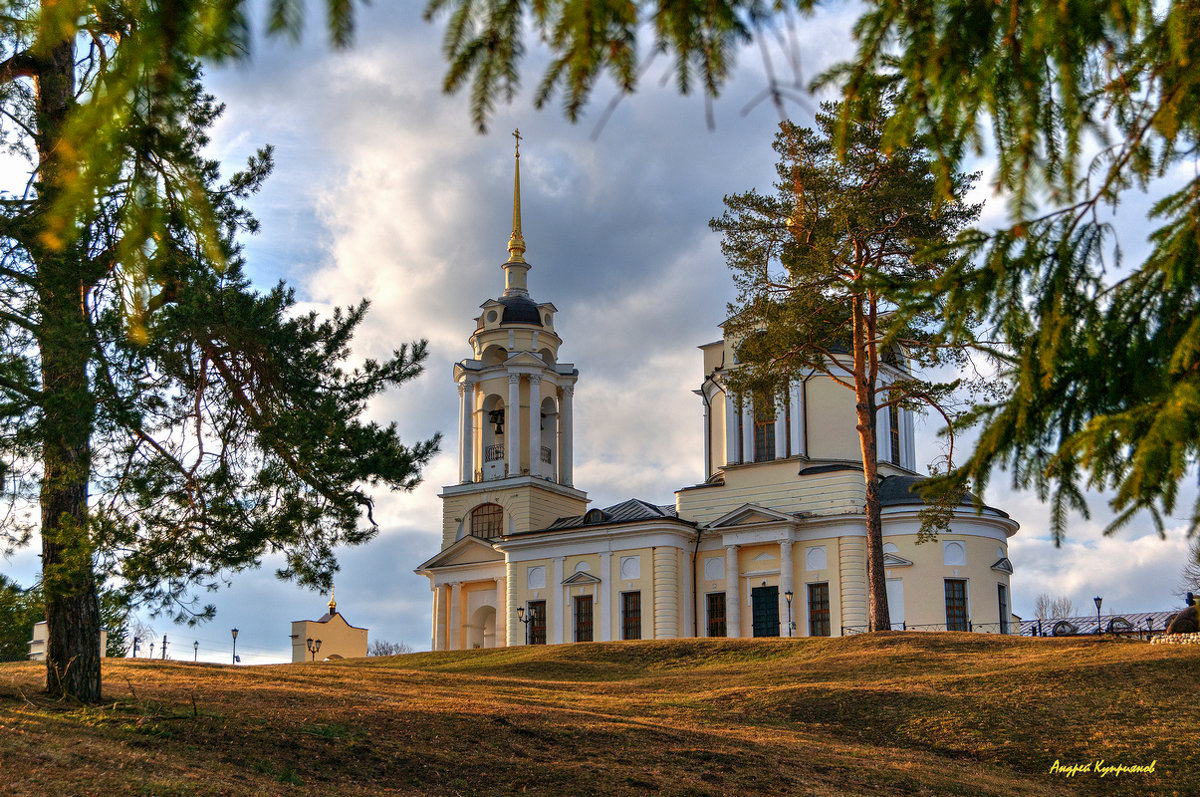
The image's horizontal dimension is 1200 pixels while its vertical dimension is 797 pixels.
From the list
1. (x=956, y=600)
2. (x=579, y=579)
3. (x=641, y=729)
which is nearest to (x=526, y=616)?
(x=579, y=579)

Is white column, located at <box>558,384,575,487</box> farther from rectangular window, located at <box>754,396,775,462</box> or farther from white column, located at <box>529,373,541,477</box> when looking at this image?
rectangular window, located at <box>754,396,775,462</box>

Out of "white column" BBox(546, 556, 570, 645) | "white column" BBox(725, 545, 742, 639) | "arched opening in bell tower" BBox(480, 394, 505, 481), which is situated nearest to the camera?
"white column" BBox(725, 545, 742, 639)

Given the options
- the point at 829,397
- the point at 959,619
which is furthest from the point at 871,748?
the point at 829,397

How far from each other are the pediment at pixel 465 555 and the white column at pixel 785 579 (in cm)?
1049

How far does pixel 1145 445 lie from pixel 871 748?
12.3 m

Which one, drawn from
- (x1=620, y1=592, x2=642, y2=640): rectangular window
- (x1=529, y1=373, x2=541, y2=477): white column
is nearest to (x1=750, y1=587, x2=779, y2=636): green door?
(x1=620, y1=592, x2=642, y2=640): rectangular window

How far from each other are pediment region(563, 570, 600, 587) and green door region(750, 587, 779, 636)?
17.0 ft

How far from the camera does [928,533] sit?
83.8 feet

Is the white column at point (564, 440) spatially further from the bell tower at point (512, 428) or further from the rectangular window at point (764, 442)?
the rectangular window at point (764, 442)

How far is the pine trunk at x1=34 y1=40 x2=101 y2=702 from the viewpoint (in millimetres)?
11539

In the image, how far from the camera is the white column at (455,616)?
4181 cm

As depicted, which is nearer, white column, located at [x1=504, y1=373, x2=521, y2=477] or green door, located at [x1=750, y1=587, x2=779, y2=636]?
green door, located at [x1=750, y1=587, x2=779, y2=636]

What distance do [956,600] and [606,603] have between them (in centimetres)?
1085
